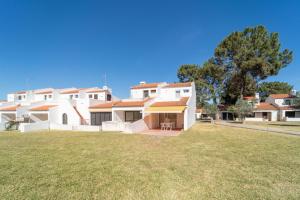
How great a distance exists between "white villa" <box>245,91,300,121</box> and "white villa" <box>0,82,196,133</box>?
41752 millimetres

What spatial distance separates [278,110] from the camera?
6450cm

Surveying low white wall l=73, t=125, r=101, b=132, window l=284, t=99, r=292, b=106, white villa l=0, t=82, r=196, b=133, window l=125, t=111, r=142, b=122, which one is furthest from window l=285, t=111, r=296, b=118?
low white wall l=73, t=125, r=101, b=132

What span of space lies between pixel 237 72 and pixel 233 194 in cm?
6718

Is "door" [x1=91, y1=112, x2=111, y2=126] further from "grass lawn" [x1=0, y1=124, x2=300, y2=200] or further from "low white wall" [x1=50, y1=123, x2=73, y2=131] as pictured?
"grass lawn" [x1=0, y1=124, x2=300, y2=200]

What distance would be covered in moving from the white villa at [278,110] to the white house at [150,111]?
4050cm

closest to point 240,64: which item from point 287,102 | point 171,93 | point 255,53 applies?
point 255,53

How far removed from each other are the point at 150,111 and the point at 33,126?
83.2 feet

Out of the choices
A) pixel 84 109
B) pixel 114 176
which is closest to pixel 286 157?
pixel 114 176

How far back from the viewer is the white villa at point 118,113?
3225 centimetres

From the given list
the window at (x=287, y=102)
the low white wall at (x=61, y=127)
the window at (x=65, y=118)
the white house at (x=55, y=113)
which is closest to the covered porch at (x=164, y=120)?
the white house at (x=55, y=113)

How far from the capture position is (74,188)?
8.04 metres

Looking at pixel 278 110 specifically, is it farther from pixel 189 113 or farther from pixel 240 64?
pixel 189 113

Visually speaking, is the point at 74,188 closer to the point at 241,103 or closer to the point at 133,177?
the point at 133,177

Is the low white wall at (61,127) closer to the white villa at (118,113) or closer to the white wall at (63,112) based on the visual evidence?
the white villa at (118,113)
